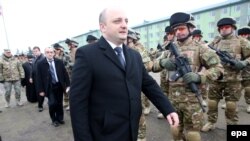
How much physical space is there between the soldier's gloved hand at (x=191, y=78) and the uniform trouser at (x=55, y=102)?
3.74 meters

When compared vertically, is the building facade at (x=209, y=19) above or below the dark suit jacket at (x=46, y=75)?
above

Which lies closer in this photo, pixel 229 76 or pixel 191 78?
pixel 191 78

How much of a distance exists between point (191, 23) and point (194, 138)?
1.69m

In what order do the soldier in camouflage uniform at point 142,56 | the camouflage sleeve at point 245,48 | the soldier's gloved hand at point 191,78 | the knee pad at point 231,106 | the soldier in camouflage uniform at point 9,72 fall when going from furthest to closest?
1. the soldier in camouflage uniform at point 9,72
2. the camouflage sleeve at point 245,48
3. the knee pad at point 231,106
4. the soldier in camouflage uniform at point 142,56
5. the soldier's gloved hand at point 191,78

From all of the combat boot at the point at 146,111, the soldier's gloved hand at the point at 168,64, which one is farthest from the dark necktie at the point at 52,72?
the soldier's gloved hand at the point at 168,64

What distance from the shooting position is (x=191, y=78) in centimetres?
309

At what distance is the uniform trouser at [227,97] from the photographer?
441 centimetres

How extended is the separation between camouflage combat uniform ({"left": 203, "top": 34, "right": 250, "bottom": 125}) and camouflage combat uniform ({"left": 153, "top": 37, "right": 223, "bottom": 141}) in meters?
1.51

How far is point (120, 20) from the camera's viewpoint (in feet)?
6.30

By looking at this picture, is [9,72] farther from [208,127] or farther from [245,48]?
[245,48]

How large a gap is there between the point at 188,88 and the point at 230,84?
1.75 m

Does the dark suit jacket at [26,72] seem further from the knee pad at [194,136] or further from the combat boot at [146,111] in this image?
the knee pad at [194,136]

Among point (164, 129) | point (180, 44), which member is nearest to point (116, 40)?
point (180, 44)

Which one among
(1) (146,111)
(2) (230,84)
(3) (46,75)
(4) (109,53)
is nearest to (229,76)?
(2) (230,84)
